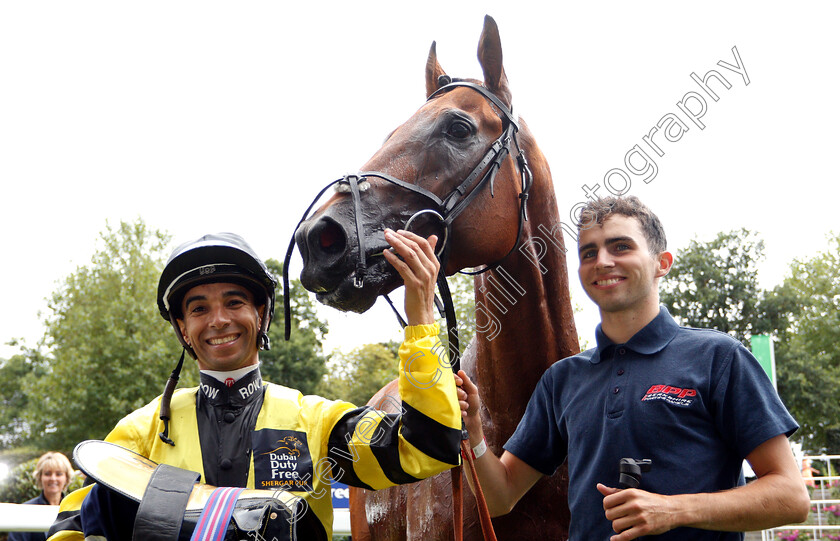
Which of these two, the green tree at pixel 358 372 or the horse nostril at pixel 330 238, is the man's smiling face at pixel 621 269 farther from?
the green tree at pixel 358 372

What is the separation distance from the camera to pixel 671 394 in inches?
77.2

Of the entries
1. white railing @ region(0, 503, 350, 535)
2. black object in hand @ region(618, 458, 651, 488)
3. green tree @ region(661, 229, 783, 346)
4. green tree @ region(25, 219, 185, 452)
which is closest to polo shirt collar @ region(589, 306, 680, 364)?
Result: black object in hand @ region(618, 458, 651, 488)

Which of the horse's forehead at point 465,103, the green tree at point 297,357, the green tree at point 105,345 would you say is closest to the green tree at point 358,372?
the green tree at point 297,357

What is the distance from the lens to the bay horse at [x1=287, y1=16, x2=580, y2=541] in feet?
7.79

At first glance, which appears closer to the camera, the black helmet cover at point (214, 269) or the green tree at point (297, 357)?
the black helmet cover at point (214, 269)

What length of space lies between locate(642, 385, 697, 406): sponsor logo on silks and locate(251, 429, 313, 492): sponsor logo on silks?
1.11 meters

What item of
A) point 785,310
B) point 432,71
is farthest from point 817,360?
point 432,71

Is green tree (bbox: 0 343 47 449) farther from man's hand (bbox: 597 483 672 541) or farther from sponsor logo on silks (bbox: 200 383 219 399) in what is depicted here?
man's hand (bbox: 597 483 672 541)

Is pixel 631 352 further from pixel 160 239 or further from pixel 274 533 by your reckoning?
pixel 160 239

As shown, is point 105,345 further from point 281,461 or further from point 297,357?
point 281,461

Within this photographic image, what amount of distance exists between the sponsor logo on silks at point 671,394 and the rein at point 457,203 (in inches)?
24.5

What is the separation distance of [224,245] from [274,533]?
3.46 feet

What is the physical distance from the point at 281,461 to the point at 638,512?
113cm

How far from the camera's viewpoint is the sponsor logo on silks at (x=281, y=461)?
2158 millimetres
